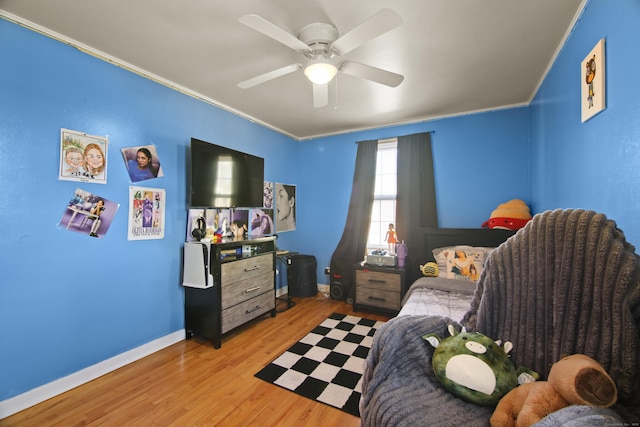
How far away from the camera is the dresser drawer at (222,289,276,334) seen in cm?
242

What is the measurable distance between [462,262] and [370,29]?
2301 millimetres

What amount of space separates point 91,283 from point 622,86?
3312 millimetres

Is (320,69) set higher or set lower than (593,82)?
higher

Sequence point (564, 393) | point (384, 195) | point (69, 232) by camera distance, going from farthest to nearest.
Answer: point (384, 195) → point (69, 232) → point (564, 393)

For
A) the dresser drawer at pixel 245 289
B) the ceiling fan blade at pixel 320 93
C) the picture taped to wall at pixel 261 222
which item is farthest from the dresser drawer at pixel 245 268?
the ceiling fan blade at pixel 320 93

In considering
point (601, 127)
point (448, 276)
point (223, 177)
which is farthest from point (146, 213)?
point (601, 127)

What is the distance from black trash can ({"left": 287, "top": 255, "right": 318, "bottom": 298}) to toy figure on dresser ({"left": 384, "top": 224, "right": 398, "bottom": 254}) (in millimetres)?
1132

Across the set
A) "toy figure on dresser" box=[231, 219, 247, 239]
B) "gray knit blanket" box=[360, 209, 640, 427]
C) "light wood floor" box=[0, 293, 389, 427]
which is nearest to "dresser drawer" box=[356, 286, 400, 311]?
"light wood floor" box=[0, 293, 389, 427]

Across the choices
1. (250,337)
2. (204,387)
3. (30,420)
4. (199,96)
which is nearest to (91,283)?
(30,420)

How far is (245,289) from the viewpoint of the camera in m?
2.64

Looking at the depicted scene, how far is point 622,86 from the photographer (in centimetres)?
115

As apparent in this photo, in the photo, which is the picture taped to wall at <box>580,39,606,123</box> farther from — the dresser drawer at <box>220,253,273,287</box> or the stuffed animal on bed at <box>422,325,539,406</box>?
the dresser drawer at <box>220,253,273,287</box>

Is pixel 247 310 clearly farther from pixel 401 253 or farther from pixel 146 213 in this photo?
pixel 401 253

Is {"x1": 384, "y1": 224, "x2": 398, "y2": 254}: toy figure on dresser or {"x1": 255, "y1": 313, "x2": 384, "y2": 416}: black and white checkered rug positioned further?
{"x1": 384, "y1": 224, "x2": 398, "y2": 254}: toy figure on dresser
